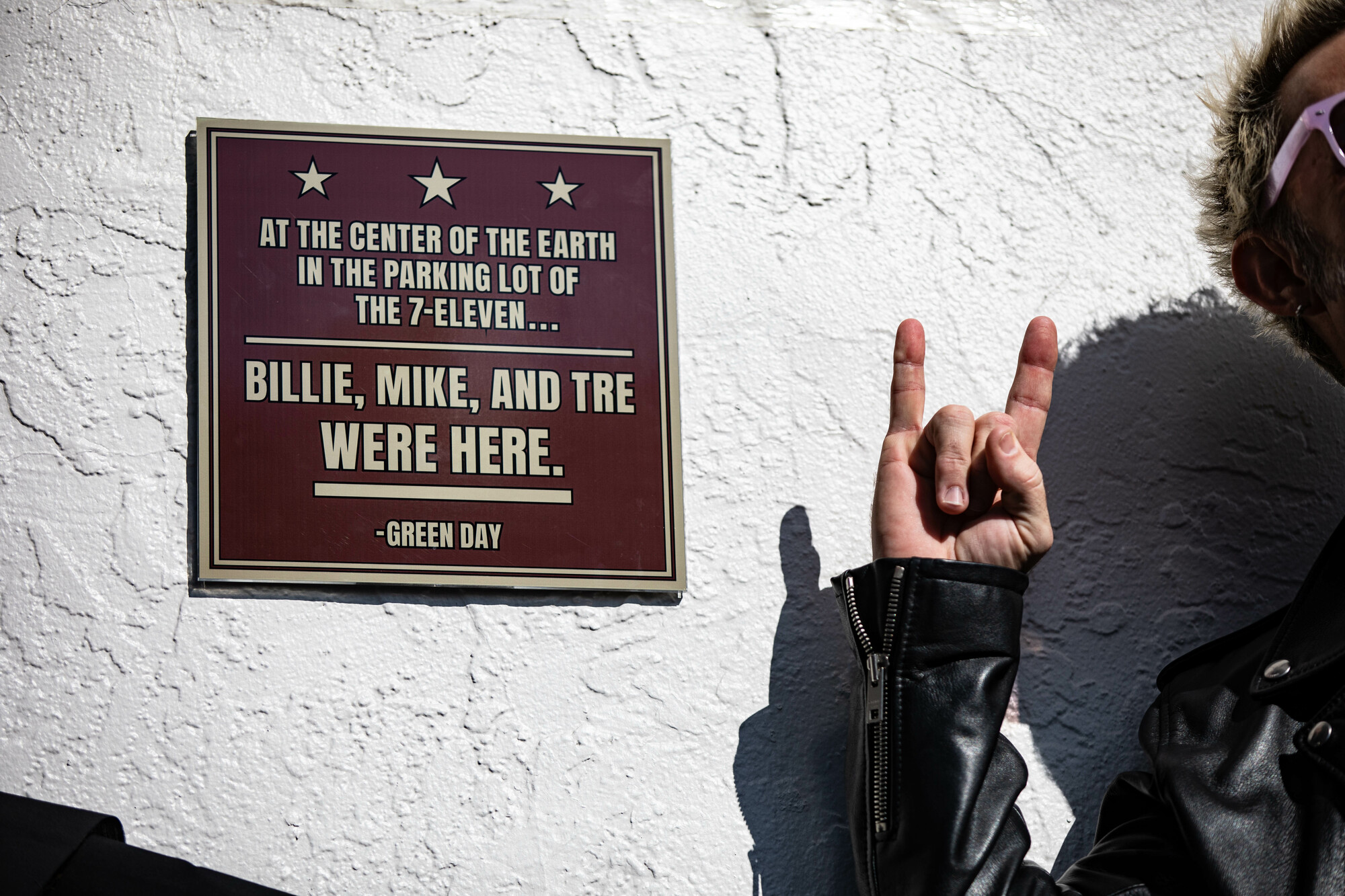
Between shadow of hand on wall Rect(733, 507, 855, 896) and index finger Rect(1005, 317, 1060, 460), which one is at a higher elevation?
index finger Rect(1005, 317, 1060, 460)

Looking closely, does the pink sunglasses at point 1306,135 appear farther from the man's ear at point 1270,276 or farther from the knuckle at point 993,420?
the knuckle at point 993,420

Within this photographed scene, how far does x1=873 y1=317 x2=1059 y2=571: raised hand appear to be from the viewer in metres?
1.51

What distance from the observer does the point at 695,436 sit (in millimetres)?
1660

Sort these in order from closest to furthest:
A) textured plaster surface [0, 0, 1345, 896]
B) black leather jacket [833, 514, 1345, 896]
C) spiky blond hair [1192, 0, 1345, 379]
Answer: black leather jacket [833, 514, 1345, 896], textured plaster surface [0, 0, 1345, 896], spiky blond hair [1192, 0, 1345, 379]

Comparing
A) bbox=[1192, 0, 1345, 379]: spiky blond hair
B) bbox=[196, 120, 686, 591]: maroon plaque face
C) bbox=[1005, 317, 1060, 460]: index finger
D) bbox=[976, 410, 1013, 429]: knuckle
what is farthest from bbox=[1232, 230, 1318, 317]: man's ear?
bbox=[196, 120, 686, 591]: maroon plaque face

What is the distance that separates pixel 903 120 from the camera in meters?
1.83

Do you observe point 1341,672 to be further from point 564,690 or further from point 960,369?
point 564,690

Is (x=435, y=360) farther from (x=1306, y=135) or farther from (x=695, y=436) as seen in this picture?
(x=1306, y=135)

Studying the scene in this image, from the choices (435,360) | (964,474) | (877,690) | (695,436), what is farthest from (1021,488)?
(435,360)

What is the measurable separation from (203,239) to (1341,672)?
1.52 m

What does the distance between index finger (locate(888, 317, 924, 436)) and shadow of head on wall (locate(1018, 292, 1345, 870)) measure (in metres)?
0.27

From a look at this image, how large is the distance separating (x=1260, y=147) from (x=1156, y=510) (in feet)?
1.72

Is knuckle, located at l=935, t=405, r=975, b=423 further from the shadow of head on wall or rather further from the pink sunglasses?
the pink sunglasses

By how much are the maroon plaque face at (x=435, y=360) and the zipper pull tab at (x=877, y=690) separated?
29cm
